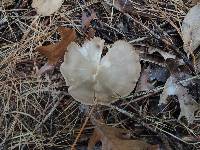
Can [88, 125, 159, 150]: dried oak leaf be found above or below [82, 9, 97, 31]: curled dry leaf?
below

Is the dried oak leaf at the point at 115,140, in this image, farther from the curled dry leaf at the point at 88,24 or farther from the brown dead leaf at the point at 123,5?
the brown dead leaf at the point at 123,5

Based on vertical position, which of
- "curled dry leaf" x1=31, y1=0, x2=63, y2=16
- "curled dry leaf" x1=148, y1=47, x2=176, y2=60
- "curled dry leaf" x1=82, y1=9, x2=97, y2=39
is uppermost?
"curled dry leaf" x1=31, y1=0, x2=63, y2=16

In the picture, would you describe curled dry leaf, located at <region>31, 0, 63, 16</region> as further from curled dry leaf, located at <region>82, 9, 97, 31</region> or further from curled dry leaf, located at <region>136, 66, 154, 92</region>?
curled dry leaf, located at <region>136, 66, 154, 92</region>

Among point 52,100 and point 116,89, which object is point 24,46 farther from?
point 116,89

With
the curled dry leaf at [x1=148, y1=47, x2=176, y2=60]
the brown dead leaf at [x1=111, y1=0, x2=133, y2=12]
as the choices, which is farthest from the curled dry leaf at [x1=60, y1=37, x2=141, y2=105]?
the brown dead leaf at [x1=111, y1=0, x2=133, y2=12]

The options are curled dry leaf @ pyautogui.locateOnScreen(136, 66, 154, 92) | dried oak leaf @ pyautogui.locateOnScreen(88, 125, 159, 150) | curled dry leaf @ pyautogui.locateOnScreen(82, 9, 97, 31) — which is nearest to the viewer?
dried oak leaf @ pyautogui.locateOnScreen(88, 125, 159, 150)

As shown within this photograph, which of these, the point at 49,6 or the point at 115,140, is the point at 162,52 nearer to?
the point at 115,140
